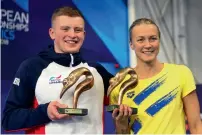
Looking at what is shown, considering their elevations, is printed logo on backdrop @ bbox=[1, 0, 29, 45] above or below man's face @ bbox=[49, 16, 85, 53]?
above

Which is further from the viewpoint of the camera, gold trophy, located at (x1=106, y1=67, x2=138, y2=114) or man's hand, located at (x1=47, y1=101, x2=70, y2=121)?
gold trophy, located at (x1=106, y1=67, x2=138, y2=114)

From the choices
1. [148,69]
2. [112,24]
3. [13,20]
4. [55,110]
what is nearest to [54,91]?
[55,110]

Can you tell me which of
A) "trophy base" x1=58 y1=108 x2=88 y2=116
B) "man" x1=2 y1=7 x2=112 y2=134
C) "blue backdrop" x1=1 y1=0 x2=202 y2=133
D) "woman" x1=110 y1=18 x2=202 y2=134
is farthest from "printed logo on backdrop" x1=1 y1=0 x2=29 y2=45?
"trophy base" x1=58 y1=108 x2=88 y2=116

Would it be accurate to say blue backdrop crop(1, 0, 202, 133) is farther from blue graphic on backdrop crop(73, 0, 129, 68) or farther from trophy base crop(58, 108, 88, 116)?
trophy base crop(58, 108, 88, 116)

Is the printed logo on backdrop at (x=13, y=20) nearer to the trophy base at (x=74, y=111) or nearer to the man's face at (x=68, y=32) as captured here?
the man's face at (x=68, y=32)

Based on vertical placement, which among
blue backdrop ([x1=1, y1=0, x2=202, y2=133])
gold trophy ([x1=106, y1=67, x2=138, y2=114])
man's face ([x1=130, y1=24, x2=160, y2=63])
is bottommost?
gold trophy ([x1=106, y1=67, x2=138, y2=114])

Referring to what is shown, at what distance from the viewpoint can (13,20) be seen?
11.6 feet

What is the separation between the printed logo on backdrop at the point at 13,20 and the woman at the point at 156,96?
6.66 ft

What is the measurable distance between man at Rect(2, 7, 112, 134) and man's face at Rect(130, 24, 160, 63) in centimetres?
21

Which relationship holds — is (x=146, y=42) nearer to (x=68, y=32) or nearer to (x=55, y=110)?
(x=68, y=32)

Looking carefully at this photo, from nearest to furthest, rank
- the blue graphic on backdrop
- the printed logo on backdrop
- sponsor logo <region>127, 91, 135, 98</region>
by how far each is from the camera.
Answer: sponsor logo <region>127, 91, 135, 98</region>, the printed logo on backdrop, the blue graphic on backdrop

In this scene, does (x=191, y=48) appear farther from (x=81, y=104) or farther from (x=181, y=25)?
(x=81, y=104)

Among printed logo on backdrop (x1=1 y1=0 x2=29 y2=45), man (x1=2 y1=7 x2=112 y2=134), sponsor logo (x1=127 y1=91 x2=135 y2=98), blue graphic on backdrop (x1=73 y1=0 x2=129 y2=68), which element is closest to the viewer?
man (x1=2 y1=7 x2=112 y2=134)

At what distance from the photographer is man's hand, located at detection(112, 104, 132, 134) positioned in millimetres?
1498
